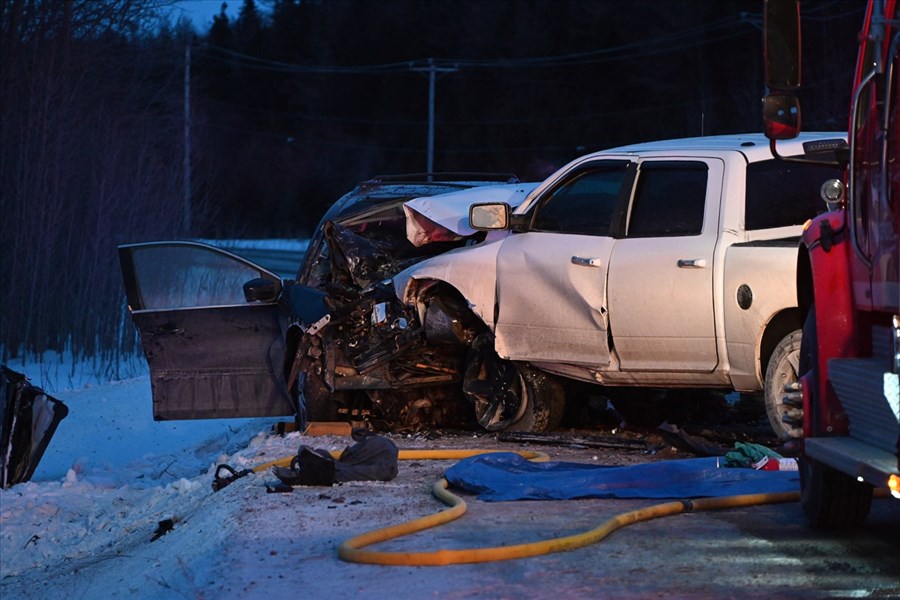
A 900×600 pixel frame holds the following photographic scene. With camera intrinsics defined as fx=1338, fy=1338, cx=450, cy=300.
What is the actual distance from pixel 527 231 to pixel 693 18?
43500 millimetres

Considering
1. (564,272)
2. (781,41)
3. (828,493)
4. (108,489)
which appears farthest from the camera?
(108,489)

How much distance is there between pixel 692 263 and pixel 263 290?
3.96m

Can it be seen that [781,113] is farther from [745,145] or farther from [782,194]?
[745,145]

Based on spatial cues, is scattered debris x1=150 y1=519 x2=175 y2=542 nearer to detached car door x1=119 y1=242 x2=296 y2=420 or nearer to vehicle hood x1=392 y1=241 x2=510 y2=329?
detached car door x1=119 y1=242 x2=296 y2=420

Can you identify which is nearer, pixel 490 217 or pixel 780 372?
pixel 780 372

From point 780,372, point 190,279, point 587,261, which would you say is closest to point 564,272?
point 587,261

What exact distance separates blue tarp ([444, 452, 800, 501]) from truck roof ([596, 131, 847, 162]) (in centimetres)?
209

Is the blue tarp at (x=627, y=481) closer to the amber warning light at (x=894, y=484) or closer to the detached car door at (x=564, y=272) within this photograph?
the detached car door at (x=564, y=272)

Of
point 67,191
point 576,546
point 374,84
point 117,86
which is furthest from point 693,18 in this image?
point 576,546

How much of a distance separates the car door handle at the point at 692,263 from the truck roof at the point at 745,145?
2.48ft

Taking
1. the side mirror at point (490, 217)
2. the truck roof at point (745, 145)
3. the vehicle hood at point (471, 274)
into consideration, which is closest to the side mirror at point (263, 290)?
the vehicle hood at point (471, 274)

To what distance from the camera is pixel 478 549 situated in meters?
5.98

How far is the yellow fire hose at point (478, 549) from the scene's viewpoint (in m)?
5.91

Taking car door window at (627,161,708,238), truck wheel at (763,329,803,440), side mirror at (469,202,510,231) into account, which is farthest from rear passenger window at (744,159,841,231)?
side mirror at (469,202,510,231)
